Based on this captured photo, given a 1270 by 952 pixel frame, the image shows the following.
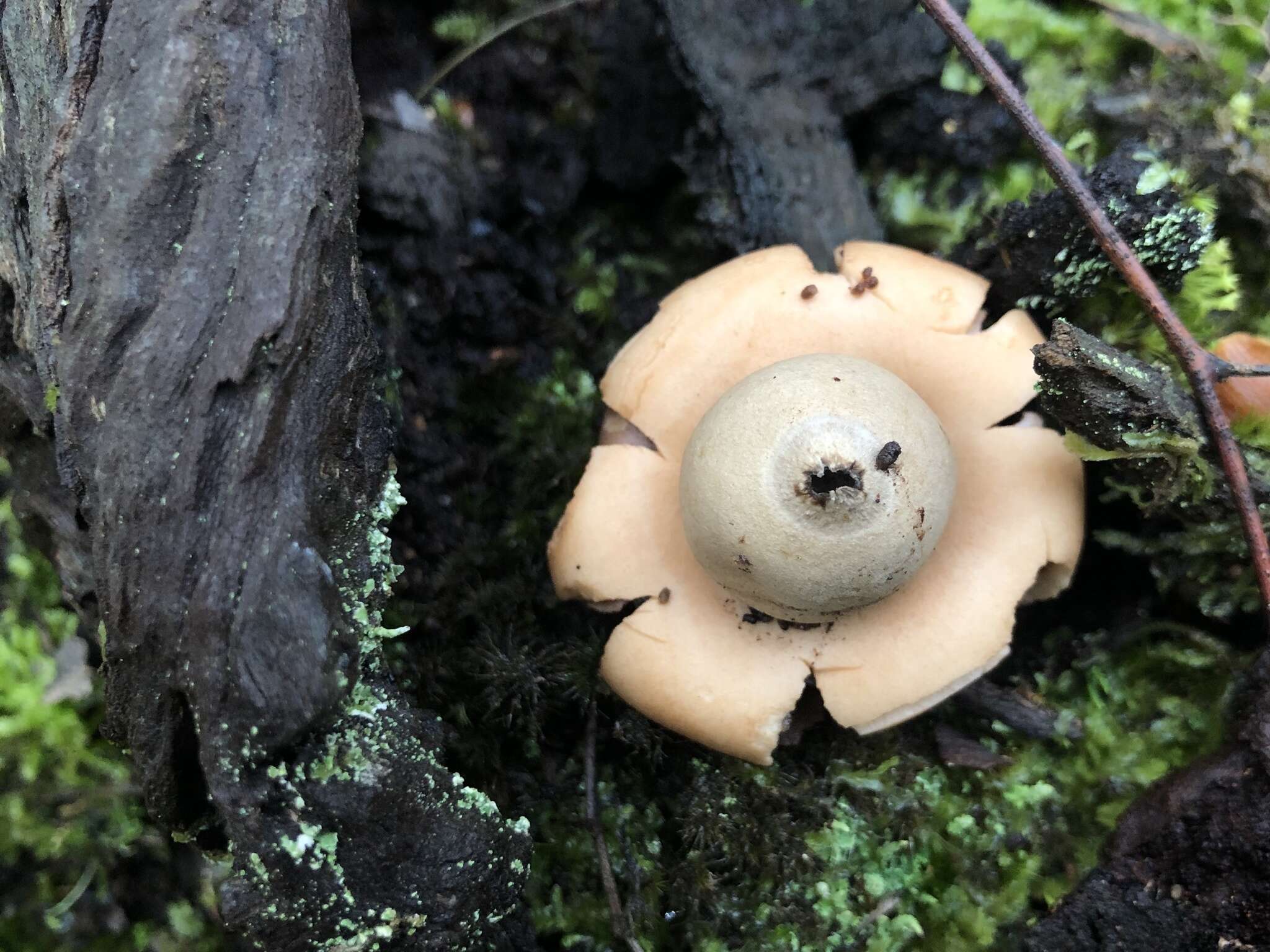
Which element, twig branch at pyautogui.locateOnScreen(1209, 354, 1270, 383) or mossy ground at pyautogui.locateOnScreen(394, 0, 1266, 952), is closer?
twig branch at pyautogui.locateOnScreen(1209, 354, 1270, 383)

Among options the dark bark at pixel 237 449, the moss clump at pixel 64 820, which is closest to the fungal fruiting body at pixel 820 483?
the dark bark at pixel 237 449

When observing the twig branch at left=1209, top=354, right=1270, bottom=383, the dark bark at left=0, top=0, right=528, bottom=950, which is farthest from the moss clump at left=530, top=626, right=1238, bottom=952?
the twig branch at left=1209, top=354, right=1270, bottom=383

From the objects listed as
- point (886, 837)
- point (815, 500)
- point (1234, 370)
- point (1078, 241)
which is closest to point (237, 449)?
point (815, 500)

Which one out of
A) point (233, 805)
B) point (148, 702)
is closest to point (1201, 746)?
point (233, 805)

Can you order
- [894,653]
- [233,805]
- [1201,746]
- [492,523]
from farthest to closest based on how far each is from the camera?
1. [492,523]
2. [1201,746]
3. [894,653]
4. [233,805]

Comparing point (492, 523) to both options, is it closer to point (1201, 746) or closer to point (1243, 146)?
point (1201, 746)

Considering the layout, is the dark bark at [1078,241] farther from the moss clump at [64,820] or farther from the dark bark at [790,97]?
the moss clump at [64,820]

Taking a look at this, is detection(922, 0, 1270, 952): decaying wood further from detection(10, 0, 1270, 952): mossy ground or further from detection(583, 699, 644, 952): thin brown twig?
detection(583, 699, 644, 952): thin brown twig
